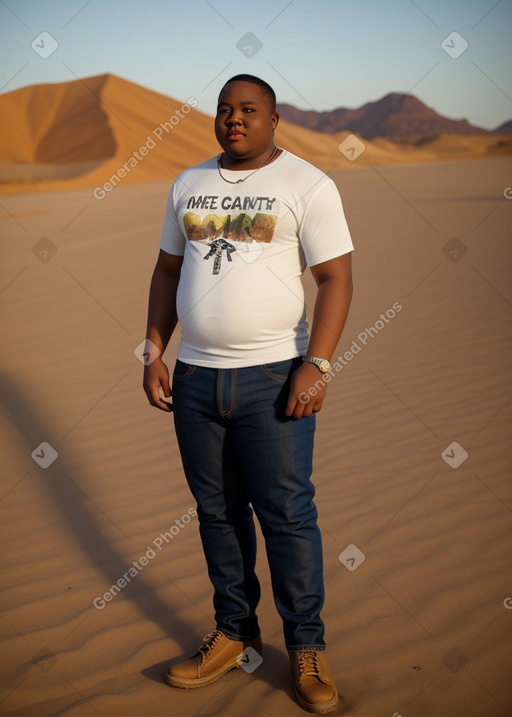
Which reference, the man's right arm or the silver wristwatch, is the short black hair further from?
the silver wristwatch

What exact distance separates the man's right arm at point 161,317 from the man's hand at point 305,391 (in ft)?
1.88

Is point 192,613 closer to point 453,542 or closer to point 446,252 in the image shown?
point 453,542

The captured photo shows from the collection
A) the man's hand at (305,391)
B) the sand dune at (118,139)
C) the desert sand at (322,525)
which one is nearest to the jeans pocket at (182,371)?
the man's hand at (305,391)

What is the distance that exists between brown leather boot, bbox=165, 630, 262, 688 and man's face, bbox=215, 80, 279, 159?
1.82 m

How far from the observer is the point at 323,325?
8.48ft

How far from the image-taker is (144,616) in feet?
11.4

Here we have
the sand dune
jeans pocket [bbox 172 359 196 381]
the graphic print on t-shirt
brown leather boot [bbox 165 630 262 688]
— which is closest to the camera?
the graphic print on t-shirt

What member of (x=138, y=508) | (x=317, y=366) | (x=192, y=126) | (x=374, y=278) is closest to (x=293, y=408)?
(x=317, y=366)

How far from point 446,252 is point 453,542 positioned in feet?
27.7

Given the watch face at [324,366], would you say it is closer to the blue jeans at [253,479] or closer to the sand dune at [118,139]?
the blue jeans at [253,479]

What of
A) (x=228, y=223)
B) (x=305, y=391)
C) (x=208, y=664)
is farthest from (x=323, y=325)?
(x=208, y=664)

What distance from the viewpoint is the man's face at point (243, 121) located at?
2.55 meters

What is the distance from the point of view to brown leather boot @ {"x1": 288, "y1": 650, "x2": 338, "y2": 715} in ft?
8.77

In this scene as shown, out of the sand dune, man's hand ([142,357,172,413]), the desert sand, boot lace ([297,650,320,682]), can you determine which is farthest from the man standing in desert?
the sand dune
